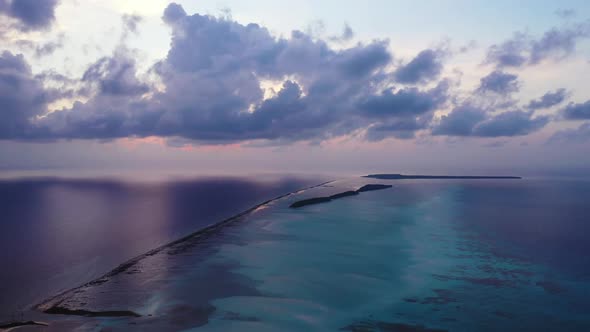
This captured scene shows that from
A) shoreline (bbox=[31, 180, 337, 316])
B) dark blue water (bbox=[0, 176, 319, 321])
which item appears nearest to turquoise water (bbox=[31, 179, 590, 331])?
shoreline (bbox=[31, 180, 337, 316])

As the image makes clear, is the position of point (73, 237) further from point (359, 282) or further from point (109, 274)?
point (359, 282)

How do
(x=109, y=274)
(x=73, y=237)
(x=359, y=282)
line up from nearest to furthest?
(x=359, y=282) < (x=109, y=274) < (x=73, y=237)

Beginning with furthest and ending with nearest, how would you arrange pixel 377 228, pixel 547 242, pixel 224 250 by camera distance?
1. pixel 377 228
2. pixel 547 242
3. pixel 224 250

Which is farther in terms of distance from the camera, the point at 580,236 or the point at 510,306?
the point at 580,236

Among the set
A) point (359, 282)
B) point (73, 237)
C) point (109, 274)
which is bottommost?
point (359, 282)

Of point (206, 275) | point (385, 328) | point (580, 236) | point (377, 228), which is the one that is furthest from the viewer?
point (377, 228)

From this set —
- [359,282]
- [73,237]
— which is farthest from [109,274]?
[359,282]

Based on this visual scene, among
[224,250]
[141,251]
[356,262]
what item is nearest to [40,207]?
[141,251]

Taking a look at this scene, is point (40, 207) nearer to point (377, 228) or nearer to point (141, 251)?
point (141, 251)

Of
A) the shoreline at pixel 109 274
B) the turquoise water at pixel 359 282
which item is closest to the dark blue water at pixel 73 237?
the shoreline at pixel 109 274
